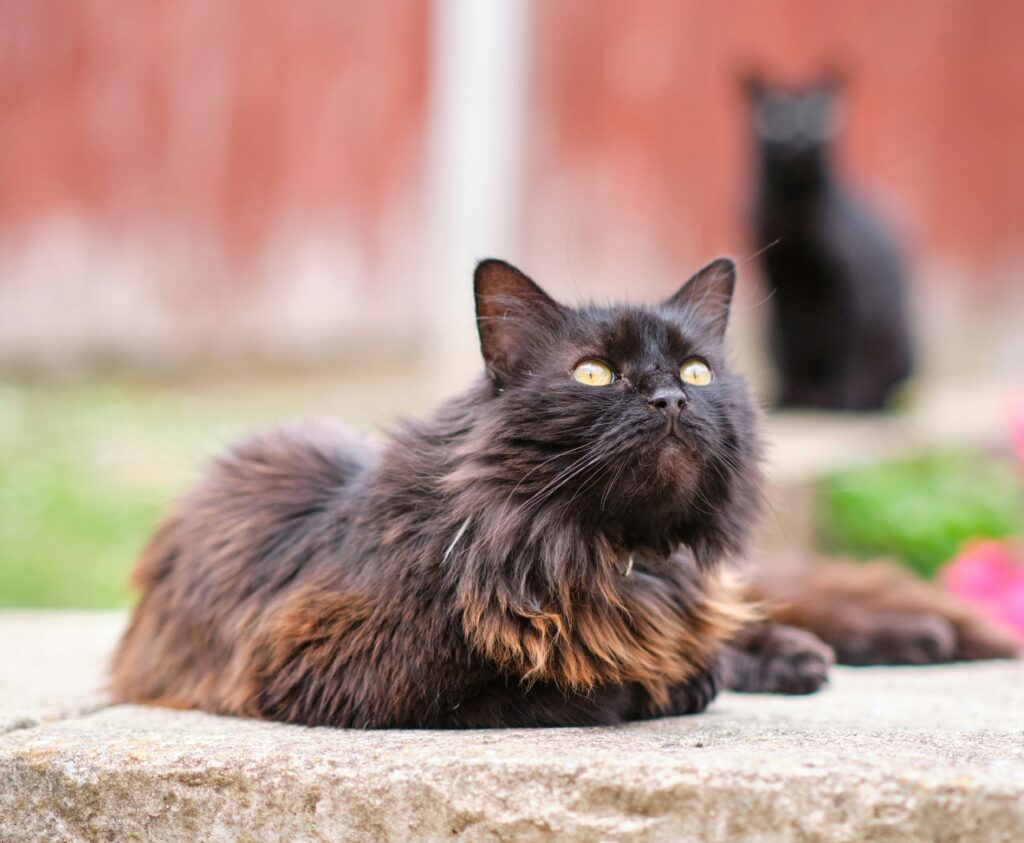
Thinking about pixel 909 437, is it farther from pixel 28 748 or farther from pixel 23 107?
pixel 23 107

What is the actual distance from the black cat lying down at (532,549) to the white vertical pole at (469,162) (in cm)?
459

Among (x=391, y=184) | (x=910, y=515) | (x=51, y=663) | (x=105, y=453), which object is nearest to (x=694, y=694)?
(x=51, y=663)

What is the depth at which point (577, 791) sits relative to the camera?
63.7 inches

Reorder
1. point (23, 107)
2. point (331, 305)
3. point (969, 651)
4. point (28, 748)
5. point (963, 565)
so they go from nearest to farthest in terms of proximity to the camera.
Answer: point (28, 748) → point (969, 651) → point (963, 565) → point (23, 107) → point (331, 305)

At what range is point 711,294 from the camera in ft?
7.60

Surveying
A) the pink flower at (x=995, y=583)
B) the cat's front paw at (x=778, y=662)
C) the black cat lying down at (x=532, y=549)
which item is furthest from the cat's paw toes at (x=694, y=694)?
the pink flower at (x=995, y=583)

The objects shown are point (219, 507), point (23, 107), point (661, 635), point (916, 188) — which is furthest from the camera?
point (916, 188)

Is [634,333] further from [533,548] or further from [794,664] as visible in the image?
[794,664]

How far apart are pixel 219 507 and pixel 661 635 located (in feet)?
3.26

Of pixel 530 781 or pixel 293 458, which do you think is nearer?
pixel 530 781

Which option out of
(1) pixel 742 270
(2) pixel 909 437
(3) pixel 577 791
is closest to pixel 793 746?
(3) pixel 577 791

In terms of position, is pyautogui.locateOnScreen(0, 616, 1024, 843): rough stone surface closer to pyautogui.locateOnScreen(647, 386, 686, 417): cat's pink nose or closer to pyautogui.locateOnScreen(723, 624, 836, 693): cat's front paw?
pyautogui.locateOnScreen(723, 624, 836, 693): cat's front paw

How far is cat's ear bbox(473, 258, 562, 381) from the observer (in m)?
2.09

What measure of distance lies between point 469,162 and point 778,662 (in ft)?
16.5
